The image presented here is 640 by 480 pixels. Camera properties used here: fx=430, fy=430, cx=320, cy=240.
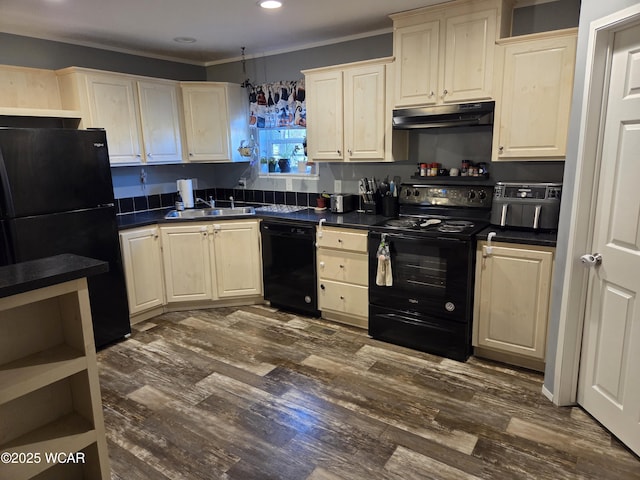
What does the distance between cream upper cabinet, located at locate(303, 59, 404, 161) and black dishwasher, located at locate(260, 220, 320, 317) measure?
729 mm

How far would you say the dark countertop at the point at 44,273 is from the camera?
1.35 metres

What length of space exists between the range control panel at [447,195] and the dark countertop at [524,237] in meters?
0.41

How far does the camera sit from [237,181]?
4.86 m

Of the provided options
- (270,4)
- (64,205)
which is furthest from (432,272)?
(64,205)

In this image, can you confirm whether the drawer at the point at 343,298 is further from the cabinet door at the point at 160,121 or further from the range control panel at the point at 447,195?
the cabinet door at the point at 160,121

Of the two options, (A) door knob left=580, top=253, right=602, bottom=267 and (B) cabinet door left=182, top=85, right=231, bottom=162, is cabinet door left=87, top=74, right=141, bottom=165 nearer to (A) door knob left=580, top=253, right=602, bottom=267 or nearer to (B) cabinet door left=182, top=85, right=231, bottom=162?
(B) cabinet door left=182, top=85, right=231, bottom=162

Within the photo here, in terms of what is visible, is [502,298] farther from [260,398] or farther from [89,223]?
[89,223]

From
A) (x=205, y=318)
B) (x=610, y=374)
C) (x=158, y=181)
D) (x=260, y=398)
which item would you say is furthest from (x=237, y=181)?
(x=610, y=374)

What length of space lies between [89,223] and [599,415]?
3.43 metres

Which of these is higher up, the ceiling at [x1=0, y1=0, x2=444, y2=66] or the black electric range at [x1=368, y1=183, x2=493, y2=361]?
the ceiling at [x1=0, y1=0, x2=444, y2=66]

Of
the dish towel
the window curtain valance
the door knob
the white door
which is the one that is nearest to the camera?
the white door

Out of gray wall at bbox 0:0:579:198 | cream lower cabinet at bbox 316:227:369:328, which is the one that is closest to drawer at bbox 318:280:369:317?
cream lower cabinet at bbox 316:227:369:328

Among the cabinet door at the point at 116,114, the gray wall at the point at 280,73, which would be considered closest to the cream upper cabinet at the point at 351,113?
the gray wall at the point at 280,73

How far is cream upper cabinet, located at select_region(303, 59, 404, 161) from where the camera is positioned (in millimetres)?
3441
